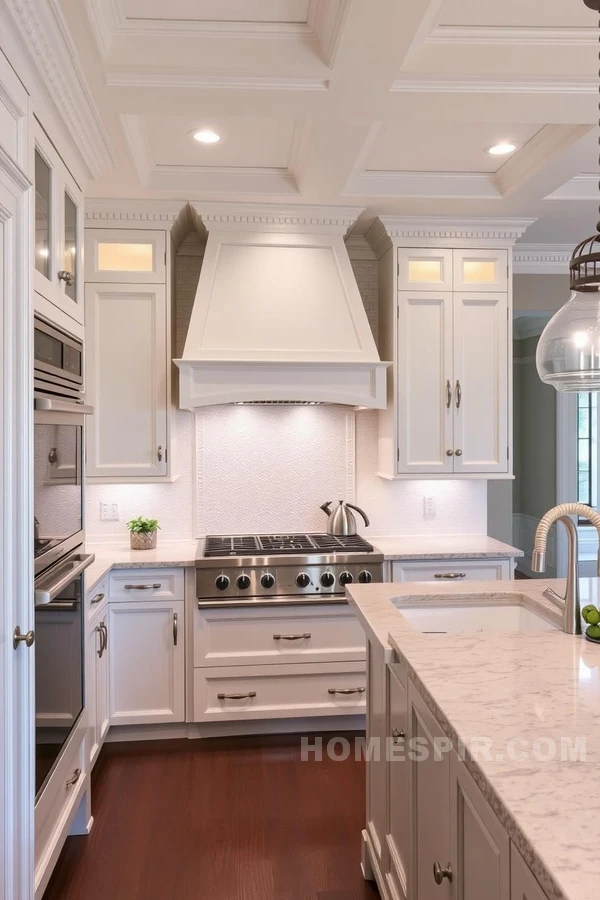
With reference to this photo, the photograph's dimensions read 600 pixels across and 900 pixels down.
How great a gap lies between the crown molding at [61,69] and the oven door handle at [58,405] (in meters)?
0.94

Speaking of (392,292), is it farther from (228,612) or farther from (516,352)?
(516,352)

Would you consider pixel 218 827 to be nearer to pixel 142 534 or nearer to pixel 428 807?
pixel 428 807

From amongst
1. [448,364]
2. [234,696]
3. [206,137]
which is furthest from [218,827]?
[206,137]

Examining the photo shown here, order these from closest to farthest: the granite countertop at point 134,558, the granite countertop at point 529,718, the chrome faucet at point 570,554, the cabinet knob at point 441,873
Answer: the granite countertop at point 529,718
the cabinet knob at point 441,873
the chrome faucet at point 570,554
the granite countertop at point 134,558

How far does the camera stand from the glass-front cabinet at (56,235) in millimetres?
1962

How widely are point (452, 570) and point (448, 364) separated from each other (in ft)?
3.77

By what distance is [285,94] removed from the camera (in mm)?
2266

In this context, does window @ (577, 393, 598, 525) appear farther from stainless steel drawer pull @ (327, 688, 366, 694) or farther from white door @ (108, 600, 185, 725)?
white door @ (108, 600, 185, 725)

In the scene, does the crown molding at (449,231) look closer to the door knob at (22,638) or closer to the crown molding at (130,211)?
the crown molding at (130,211)

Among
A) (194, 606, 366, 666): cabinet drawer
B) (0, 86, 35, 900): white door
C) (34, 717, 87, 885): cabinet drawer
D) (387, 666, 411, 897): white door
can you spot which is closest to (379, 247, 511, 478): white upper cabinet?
(194, 606, 366, 666): cabinet drawer

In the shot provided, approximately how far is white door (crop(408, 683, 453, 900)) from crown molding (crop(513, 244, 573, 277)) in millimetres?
3449

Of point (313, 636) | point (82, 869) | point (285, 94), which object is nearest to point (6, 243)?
point (285, 94)

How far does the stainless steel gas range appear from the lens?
325 centimetres

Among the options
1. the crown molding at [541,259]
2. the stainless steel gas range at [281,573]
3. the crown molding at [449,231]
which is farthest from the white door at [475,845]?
the crown molding at [541,259]
